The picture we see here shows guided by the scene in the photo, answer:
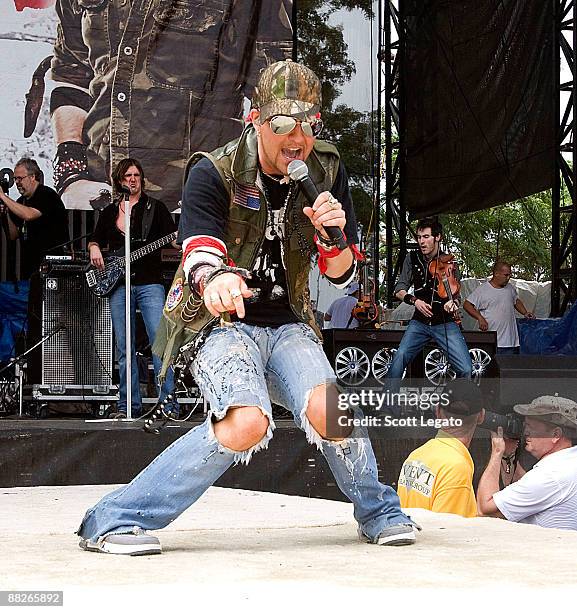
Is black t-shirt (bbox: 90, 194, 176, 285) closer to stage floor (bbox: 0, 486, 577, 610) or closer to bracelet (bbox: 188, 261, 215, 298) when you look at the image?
stage floor (bbox: 0, 486, 577, 610)

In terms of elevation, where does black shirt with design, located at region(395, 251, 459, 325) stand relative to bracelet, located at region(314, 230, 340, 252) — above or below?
below

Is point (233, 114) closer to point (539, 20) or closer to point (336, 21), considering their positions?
point (336, 21)

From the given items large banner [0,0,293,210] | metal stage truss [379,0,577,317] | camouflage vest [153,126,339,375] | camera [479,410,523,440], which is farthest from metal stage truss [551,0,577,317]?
camouflage vest [153,126,339,375]

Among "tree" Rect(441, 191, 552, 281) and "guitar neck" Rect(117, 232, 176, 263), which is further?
"tree" Rect(441, 191, 552, 281)

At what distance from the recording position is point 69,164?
9188mm

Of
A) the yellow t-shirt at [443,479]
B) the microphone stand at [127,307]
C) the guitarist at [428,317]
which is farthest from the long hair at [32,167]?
the yellow t-shirt at [443,479]

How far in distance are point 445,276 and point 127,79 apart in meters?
3.12

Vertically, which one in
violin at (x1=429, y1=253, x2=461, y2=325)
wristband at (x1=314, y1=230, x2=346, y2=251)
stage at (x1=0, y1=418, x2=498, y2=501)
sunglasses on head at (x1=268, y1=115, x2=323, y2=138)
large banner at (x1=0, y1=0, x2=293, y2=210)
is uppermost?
large banner at (x1=0, y1=0, x2=293, y2=210)

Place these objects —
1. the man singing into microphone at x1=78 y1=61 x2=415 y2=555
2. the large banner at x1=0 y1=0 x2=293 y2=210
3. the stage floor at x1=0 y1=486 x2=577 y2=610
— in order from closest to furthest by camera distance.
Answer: the stage floor at x1=0 y1=486 x2=577 y2=610 → the man singing into microphone at x1=78 y1=61 x2=415 y2=555 → the large banner at x1=0 y1=0 x2=293 y2=210

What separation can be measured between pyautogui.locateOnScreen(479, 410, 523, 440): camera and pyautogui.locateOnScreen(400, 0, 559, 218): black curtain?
16.3 feet

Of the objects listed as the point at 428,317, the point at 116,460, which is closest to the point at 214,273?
the point at 116,460

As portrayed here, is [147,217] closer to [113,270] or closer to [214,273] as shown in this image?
[113,270]

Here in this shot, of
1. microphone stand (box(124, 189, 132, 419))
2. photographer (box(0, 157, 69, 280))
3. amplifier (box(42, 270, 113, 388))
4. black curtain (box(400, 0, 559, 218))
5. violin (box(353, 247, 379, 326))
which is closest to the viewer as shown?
microphone stand (box(124, 189, 132, 419))

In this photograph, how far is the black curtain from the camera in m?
10.5
